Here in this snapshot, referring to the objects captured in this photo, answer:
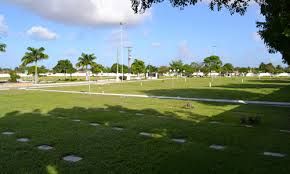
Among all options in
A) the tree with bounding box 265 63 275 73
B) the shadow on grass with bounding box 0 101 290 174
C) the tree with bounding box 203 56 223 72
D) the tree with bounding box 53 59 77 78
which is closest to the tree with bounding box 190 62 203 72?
the tree with bounding box 265 63 275 73

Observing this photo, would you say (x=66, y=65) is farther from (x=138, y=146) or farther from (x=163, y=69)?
(x=138, y=146)

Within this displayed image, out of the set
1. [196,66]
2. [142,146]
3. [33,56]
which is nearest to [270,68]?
[196,66]

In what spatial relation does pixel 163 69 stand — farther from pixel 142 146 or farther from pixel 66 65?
pixel 142 146

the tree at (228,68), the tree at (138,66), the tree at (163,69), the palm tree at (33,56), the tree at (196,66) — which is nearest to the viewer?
the palm tree at (33,56)

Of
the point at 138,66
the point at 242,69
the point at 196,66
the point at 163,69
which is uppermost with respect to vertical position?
the point at 196,66

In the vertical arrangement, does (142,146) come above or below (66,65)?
below

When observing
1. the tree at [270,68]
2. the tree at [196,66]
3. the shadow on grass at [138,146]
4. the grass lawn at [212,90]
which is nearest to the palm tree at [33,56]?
the grass lawn at [212,90]

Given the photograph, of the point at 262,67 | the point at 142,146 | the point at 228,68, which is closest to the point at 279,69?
the point at 262,67

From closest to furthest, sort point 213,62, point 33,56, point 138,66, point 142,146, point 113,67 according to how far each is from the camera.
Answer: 1. point 142,146
2. point 33,56
3. point 138,66
4. point 213,62
5. point 113,67

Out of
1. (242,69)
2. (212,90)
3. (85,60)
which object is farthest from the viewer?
(242,69)

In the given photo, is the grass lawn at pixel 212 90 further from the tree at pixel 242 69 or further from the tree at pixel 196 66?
the tree at pixel 242 69

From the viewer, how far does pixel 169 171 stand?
6.21 metres

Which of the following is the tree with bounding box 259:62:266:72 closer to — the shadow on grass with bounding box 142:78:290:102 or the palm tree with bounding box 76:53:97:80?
the palm tree with bounding box 76:53:97:80

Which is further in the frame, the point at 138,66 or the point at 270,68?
the point at 270,68
